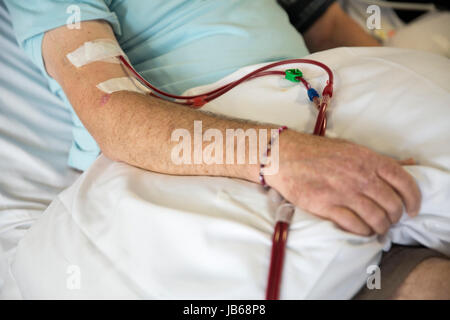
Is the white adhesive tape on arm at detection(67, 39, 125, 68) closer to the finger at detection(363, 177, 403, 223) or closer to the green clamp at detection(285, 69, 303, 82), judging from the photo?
the green clamp at detection(285, 69, 303, 82)

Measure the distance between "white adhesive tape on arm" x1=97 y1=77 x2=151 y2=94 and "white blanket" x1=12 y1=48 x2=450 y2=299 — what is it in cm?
16

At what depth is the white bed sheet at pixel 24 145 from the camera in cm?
88

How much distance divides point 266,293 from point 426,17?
1.57 metres

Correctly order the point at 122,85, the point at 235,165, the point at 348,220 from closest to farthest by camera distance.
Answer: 1. the point at 348,220
2. the point at 235,165
3. the point at 122,85

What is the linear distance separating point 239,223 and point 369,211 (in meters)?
0.21

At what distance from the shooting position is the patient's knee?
601mm

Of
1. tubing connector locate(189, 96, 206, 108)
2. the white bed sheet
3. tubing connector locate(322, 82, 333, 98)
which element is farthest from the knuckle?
the white bed sheet

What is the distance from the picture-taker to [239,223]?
1.95 ft

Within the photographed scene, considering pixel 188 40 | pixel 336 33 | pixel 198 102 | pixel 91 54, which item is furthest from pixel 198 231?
pixel 336 33

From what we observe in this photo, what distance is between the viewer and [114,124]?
762 mm

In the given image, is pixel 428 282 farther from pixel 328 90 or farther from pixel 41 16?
pixel 41 16
